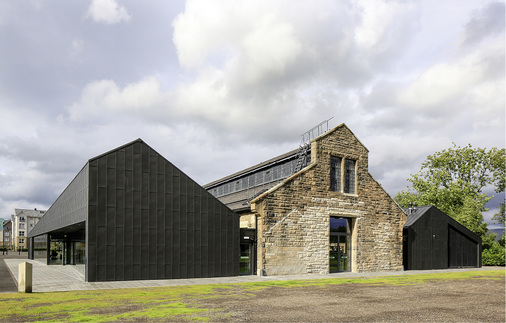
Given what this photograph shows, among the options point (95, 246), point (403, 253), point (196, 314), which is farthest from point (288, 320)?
point (403, 253)

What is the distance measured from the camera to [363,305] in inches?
515

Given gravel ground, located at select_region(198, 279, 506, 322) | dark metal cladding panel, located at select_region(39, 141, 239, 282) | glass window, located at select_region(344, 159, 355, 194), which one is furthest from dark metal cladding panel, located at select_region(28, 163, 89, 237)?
glass window, located at select_region(344, 159, 355, 194)

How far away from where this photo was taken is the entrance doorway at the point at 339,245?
26578 millimetres

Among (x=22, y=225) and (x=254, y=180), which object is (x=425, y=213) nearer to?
(x=254, y=180)

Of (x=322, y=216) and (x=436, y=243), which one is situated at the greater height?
(x=322, y=216)

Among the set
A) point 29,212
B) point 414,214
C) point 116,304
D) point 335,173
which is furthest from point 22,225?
point 116,304

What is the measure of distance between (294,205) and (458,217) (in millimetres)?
25843

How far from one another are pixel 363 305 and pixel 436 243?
22.7m

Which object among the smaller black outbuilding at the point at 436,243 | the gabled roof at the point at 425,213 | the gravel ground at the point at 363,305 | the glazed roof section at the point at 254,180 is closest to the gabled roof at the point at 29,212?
the glazed roof section at the point at 254,180

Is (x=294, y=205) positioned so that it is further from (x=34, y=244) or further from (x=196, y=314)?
(x=34, y=244)

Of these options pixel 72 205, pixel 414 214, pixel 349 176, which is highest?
pixel 349 176

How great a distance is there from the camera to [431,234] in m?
32.4

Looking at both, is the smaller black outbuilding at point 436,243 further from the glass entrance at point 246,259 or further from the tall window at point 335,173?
the glass entrance at point 246,259

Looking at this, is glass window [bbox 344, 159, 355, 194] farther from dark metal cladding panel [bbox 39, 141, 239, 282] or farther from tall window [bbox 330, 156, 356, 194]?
dark metal cladding panel [bbox 39, 141, 239, 282]
